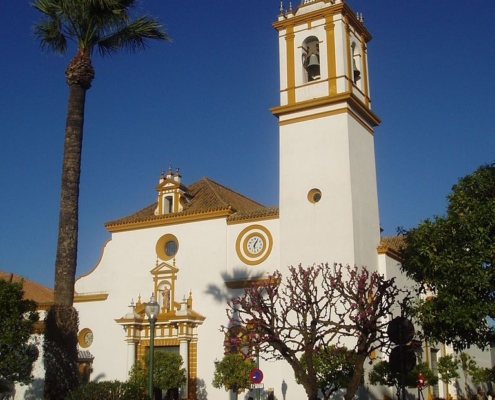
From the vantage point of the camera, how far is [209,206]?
104 feet

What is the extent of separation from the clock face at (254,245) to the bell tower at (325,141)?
3.74ft

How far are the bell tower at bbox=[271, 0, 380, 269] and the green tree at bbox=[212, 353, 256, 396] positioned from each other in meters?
4.45

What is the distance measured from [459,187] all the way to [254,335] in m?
7.41

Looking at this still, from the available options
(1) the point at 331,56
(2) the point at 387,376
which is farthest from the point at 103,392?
(1) the point at 331,56

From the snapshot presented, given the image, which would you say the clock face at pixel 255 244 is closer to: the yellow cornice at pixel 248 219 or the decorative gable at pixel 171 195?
the yellow cornice at pixel 248 219

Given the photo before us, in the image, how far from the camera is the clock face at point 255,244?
29828 millimetres

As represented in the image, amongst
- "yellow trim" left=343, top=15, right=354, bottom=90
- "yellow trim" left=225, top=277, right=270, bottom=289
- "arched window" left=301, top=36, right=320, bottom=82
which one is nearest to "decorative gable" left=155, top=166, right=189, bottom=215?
"yellow trim" left=225, top=277, right=270, bottom=289

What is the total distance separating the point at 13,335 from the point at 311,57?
1710 cm

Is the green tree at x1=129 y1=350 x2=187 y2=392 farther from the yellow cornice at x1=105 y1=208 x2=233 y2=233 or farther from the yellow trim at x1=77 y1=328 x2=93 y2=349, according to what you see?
the yellow cornice at x1=105 y1=208 x2=233 y2=233

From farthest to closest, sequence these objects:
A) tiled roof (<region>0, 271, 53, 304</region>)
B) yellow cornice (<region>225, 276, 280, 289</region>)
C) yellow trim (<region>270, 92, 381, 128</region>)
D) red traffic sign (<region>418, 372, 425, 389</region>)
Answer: tiled roof (<region>0, 271, 53, 304</region>), yellow cornice (<region>225, 276, 280, 289</region>), yellow trim (<region>270, 92, 381, 128</region>), red traffic sign (<region>418, 372, 425, 389</region>)

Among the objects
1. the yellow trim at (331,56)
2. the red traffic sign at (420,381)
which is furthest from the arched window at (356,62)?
the red traffic sign at (420,381)

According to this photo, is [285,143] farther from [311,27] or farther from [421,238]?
[421,238]

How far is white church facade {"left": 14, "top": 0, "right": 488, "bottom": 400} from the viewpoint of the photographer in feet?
93.0

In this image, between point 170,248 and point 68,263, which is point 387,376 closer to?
point 170,248
